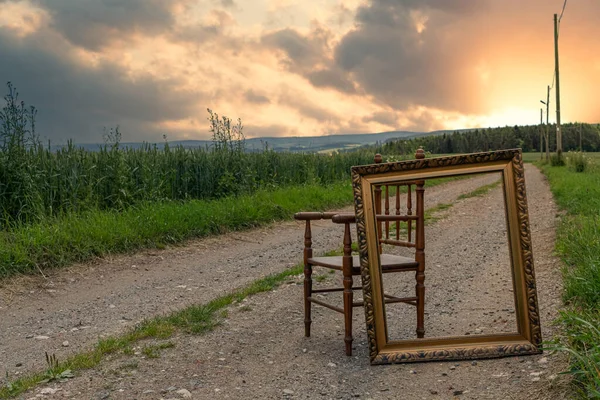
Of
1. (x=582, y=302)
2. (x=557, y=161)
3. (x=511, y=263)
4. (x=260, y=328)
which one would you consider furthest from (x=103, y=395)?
(x=557, y=161)

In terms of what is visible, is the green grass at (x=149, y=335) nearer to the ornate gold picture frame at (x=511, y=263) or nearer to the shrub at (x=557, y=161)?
the ornate gold picture frame at (x=511, y=263)

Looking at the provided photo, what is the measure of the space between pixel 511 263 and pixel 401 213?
1092 millimetres

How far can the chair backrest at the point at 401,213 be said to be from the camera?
5.30 metres

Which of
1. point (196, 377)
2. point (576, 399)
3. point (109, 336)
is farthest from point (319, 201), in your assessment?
point (576, 399)

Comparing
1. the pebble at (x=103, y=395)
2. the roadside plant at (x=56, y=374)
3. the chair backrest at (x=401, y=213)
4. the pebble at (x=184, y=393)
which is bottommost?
the pebble at (x=184, y=393)

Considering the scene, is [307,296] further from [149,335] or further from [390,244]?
[149,335]

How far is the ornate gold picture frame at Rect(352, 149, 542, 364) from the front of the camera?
490cm

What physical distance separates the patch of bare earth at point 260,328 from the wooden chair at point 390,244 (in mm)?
287

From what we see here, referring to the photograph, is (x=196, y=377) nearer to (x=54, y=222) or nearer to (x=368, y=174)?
(x=368, y=174)

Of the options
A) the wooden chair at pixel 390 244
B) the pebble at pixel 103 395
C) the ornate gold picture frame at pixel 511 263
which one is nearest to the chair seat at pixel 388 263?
the wooden chair at pixel 390 244

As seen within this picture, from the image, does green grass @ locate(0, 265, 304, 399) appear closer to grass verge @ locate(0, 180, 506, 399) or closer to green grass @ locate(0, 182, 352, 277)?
grass verge @ locate(0, 180, 506, 399)

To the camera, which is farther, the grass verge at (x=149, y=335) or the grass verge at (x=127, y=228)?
the grass verge at (x=127, y=228)

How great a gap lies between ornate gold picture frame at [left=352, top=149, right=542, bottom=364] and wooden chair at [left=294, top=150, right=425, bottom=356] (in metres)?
0.15

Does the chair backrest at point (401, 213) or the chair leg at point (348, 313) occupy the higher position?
the chair backrest at point (401, 213)
